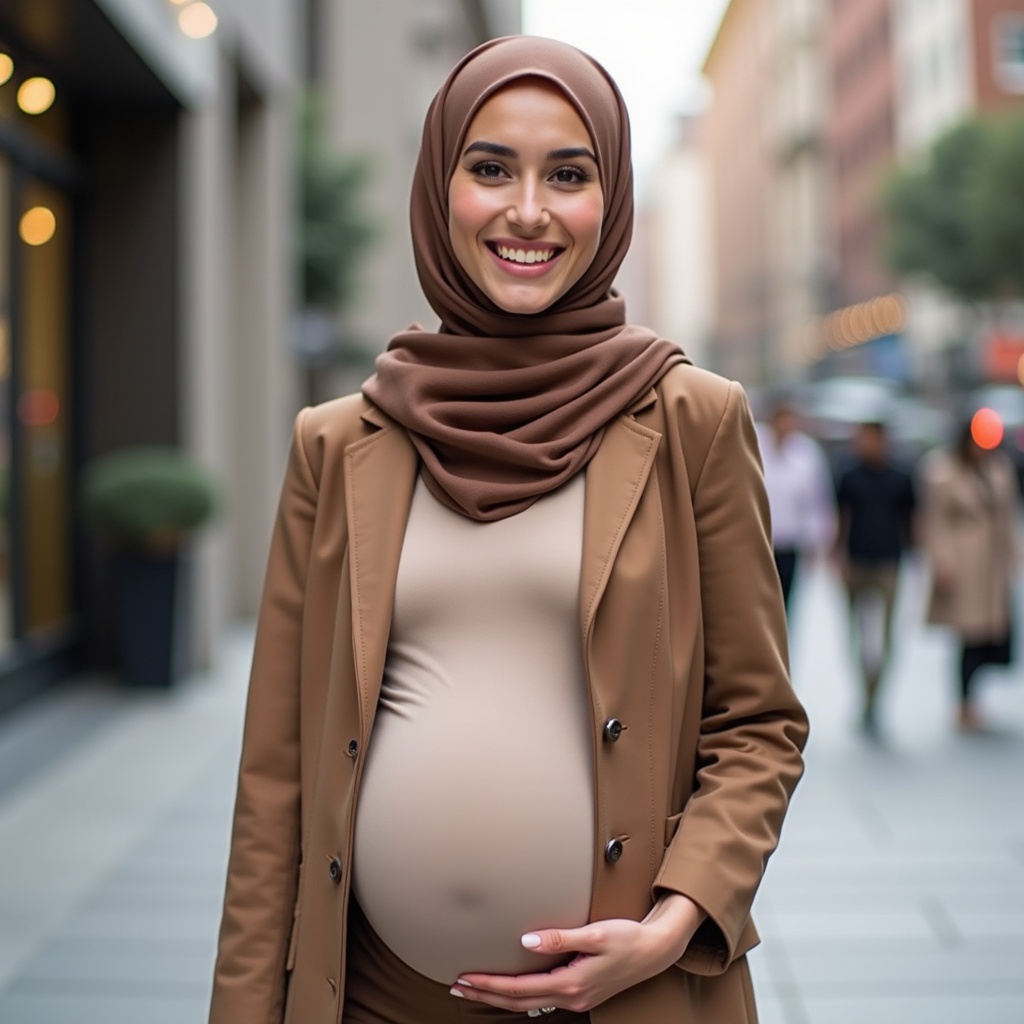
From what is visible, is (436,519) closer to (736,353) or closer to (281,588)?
(281,588)

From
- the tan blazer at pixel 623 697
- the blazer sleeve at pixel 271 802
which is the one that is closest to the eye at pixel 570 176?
the tan blazer at pixel 623 697

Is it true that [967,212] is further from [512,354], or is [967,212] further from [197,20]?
[512,354]

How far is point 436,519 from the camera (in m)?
1.96

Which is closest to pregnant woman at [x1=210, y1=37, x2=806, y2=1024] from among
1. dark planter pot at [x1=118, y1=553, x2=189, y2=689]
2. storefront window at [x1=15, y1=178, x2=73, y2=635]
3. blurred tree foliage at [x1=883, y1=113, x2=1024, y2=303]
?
dark planter pot at [x1=118, y1=553, x2=189, y2=689]

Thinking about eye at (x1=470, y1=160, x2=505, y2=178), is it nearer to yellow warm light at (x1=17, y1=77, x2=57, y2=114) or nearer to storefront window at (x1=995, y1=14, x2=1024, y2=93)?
yellow warm light at (x1=17, y1=77, x2=57, y2=114)

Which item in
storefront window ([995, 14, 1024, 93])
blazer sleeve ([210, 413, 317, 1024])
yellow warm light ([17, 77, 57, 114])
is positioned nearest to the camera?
blazer sleeve ([210, 413, 317, 1024])

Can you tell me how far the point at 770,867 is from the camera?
6.09 m

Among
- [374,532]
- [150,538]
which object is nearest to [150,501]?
[150,538]

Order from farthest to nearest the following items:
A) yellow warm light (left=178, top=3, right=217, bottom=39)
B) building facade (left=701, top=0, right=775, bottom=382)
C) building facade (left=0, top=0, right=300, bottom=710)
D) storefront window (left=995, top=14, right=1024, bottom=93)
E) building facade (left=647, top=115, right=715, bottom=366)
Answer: building facade (left=647, top=115, right=715, bottom=366)
building facade (left=701, top=0, right=775, bottom=382)
storefront window (left=995, top=14, right=1024, bottom=93)
yellow warm light (left=178, top=3, right=217, bottom=39)
building facade (left=0, top=0, right=300, bottom=710)

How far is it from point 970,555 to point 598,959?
7.46m

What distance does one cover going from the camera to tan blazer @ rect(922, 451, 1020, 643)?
8.66 meters

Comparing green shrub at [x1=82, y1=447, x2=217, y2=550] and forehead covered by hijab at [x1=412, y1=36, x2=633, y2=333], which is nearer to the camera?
forehead covered by hijab at [x1=412, y1=36, x2=633, y2=333]

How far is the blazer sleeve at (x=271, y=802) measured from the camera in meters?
1.98

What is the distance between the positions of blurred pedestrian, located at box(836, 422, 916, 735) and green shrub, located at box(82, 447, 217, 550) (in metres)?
4.11
